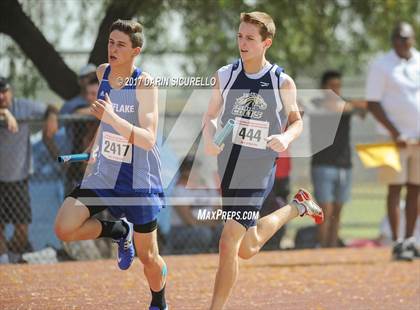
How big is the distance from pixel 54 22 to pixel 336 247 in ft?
15.5

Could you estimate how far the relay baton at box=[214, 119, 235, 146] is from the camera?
262 inches

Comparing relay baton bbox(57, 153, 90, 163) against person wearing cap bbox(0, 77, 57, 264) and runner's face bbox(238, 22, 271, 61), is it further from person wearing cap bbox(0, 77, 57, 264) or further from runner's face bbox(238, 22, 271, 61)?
person wearing cap bbox(0, 77, 57, 264)

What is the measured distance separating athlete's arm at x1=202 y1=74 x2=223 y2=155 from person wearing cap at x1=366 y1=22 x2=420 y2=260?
4890 mm

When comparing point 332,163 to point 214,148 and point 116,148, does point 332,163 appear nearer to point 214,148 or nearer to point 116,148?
point 214,148

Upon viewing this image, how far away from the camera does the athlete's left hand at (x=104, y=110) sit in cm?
629

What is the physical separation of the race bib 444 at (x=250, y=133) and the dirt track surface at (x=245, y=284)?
149 centimetres

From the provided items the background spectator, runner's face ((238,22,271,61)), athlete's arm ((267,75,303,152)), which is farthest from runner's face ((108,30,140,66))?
the background spectator

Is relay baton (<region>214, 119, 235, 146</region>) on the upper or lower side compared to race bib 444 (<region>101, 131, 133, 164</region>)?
upper

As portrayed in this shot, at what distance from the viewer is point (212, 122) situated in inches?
271

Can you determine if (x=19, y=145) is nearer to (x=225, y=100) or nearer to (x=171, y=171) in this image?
(x=171, y=171)

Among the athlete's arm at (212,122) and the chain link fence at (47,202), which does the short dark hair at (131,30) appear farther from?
the chain link fence at (47,202)

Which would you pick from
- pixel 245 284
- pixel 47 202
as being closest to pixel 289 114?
pixel 245 284

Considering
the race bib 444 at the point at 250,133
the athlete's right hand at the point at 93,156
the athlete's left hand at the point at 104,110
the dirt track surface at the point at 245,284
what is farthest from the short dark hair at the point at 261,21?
the dirt track surface at the point at 245,284

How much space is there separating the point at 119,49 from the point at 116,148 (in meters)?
0.68
